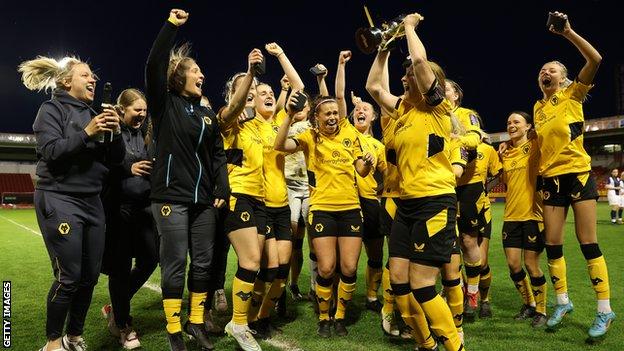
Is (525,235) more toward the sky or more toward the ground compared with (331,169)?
more toward the ground

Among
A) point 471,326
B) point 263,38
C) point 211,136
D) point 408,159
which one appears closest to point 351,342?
point 471,326

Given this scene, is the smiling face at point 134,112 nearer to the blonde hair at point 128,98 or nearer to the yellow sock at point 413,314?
the blonde hair at point 128,98

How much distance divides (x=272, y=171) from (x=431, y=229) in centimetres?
189

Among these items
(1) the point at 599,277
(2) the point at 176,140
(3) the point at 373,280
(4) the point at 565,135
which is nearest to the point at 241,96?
(2) the point at 176,140

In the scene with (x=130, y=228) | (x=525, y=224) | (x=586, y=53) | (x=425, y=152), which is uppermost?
(x=586, y=53)

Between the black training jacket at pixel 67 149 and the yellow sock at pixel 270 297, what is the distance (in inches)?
69.9

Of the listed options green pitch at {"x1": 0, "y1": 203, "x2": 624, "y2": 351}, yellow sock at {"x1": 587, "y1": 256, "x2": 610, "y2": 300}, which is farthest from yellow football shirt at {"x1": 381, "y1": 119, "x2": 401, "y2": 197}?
yellow sock at {"x1": 587, "y1": 256, "x2": 610, "y2": 300}

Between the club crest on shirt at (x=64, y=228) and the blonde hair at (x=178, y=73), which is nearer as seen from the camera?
the club crest on shirt at (x=64, y=228)

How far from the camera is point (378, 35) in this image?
3.29 m

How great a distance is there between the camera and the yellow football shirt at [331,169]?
4469mm

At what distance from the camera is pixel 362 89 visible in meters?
45.9

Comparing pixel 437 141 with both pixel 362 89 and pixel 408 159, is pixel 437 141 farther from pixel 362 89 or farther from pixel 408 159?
pixel 362 89

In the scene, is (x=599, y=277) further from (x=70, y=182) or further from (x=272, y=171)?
(x=70, y=182)

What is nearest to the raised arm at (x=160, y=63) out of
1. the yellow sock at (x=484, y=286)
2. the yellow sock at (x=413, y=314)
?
the yellow sock at (x=413, y=314)
